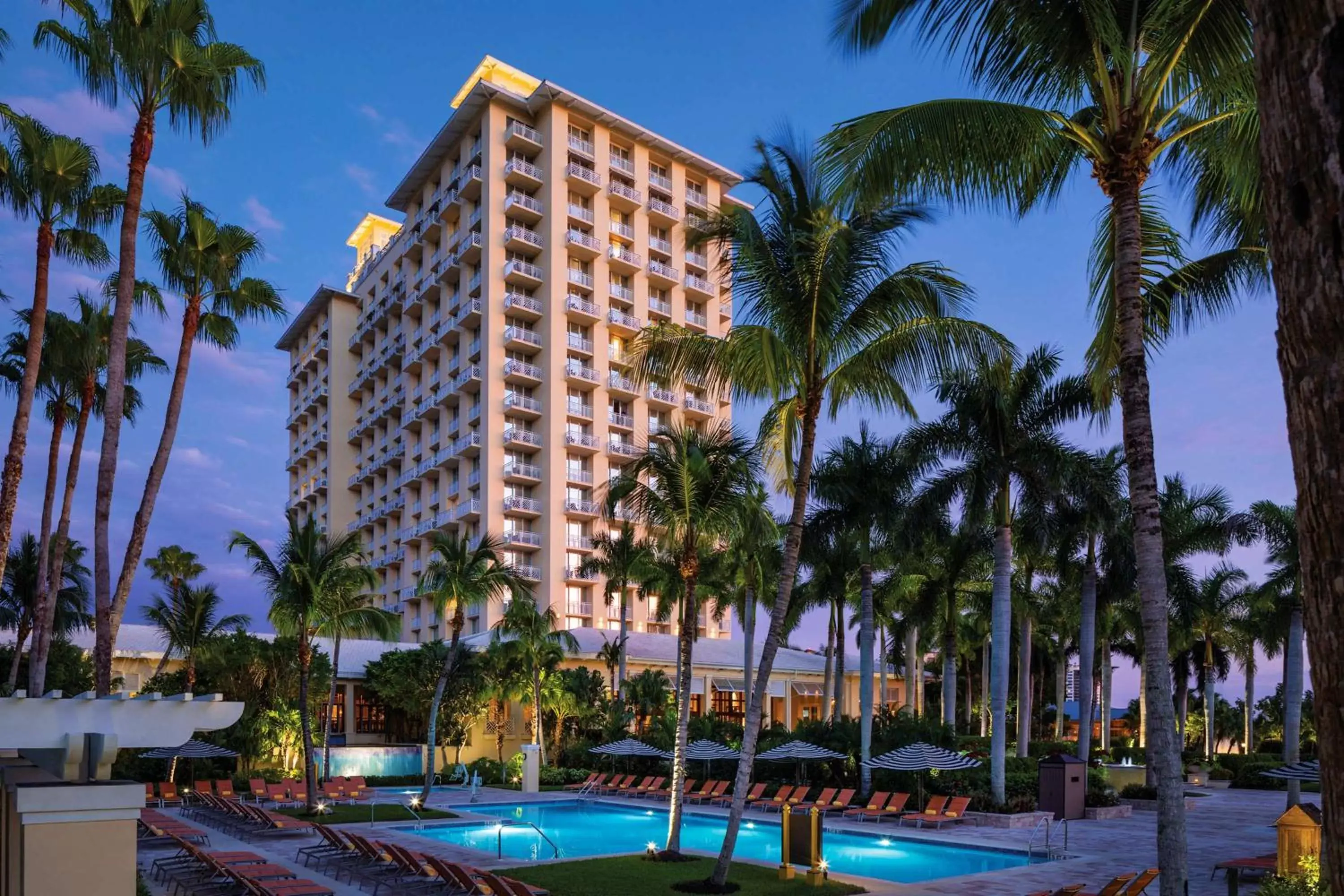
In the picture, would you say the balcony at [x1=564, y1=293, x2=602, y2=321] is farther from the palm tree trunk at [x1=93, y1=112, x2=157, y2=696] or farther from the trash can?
the palm tree trunk at [x1=93, y1=112, x2=157, y2=696]

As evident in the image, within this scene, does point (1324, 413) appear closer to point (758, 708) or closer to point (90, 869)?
point (90, 869)

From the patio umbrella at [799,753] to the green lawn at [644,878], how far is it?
1144 cm

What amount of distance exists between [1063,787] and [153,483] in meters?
21.7

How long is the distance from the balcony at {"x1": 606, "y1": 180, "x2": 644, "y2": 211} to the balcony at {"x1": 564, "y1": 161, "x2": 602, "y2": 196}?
944mm

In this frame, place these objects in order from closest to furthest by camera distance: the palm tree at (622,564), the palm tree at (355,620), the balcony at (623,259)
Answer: the palm tree at (355,620), the palm tree at (622,564), the balcony at (623,259)

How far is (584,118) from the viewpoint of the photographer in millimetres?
69000

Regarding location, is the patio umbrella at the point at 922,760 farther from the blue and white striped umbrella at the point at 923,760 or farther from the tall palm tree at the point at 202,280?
the tall palm tree at the point at 202,280

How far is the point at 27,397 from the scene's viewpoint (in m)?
20.4

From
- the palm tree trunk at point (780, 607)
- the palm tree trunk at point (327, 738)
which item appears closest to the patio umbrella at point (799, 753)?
the palm tree trunk at point (327, 738)

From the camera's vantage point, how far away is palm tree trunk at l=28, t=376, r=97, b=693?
22969 mm

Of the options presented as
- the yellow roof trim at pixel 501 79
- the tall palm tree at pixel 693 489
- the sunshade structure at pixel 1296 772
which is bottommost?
the sunshade structure at pixel 1296 772

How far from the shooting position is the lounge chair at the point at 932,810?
25531mm

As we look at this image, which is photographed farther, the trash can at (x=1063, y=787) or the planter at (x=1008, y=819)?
the trash can at (x=1063, y=787)

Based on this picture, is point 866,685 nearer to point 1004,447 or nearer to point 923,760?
point 923,760
